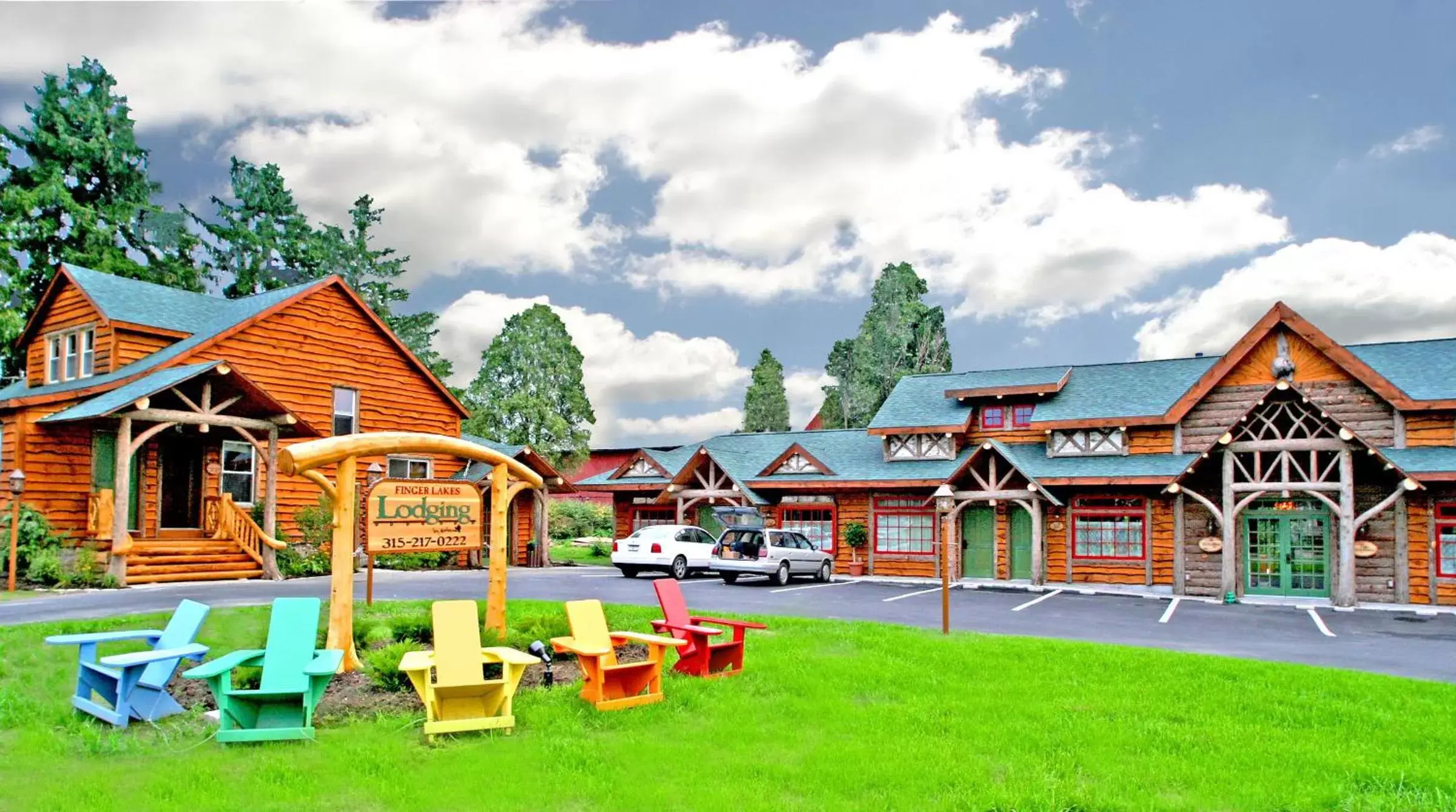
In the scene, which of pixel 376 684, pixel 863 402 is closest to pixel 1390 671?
pixel 376 684

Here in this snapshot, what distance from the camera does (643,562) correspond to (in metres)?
26.3

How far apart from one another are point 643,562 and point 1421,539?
18.2 metres

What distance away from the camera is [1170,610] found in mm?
19469

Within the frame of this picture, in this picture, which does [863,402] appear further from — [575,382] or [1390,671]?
[1390,671]

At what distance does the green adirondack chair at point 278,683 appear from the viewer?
734 cm

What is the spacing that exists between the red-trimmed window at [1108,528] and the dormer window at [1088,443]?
1.46 meters

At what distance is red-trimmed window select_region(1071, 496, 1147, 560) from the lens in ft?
82.5

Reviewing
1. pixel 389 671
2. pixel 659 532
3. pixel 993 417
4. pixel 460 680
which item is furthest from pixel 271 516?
pixel 993 417

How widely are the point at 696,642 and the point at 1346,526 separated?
1763cm

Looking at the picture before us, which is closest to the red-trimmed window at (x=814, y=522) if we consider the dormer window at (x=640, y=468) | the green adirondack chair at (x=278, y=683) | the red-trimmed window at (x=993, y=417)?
the red-trimmed window at (x=993, y=417)

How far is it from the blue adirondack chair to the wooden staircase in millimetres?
13085

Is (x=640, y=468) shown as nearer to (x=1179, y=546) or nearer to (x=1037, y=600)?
(x=1037, y=600)

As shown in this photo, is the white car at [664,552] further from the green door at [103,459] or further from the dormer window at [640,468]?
the green door at [103,459]

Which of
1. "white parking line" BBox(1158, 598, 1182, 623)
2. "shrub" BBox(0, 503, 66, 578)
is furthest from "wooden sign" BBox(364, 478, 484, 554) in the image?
"shrub" BBox(0, 503, 66, 578)
